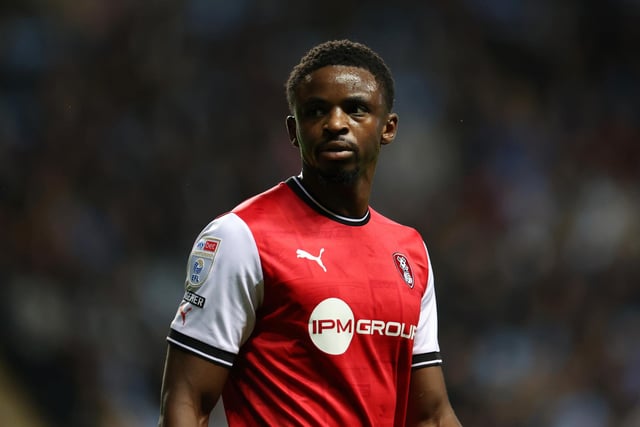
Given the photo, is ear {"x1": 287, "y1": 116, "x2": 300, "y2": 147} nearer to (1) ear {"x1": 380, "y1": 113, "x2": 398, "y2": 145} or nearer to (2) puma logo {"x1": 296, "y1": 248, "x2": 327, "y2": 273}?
(1) ear {"x1": 380, "y1": 113, "x2": 398, "y2": 145}

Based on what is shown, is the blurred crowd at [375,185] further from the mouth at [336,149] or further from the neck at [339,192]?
the mouth at [336,149]

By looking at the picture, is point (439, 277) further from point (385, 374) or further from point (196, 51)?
point (385, 374)

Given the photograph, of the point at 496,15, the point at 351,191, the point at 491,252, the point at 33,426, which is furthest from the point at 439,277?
the point at 351,191

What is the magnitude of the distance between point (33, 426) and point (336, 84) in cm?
341

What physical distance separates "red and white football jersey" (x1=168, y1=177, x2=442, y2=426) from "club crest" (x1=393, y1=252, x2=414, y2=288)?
9 centimetres

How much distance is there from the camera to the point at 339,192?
2525mm

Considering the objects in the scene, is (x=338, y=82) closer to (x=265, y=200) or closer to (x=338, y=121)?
(x=338, y=121)

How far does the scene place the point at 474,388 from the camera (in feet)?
17.6

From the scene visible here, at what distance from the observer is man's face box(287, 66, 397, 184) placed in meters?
2.41

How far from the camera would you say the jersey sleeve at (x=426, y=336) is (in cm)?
268

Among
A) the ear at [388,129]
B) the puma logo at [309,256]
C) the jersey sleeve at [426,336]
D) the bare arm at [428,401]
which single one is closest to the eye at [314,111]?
the ear at [388,129]

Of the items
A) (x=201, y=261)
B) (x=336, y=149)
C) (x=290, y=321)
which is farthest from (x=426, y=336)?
(x=201, y=261)

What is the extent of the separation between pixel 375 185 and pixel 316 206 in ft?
10.6

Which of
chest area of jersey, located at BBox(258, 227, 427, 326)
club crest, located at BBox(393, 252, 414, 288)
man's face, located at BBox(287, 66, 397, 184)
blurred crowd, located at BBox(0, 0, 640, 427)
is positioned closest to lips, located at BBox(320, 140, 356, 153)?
man's face, located at BBox(287, 66, 397, 184)
